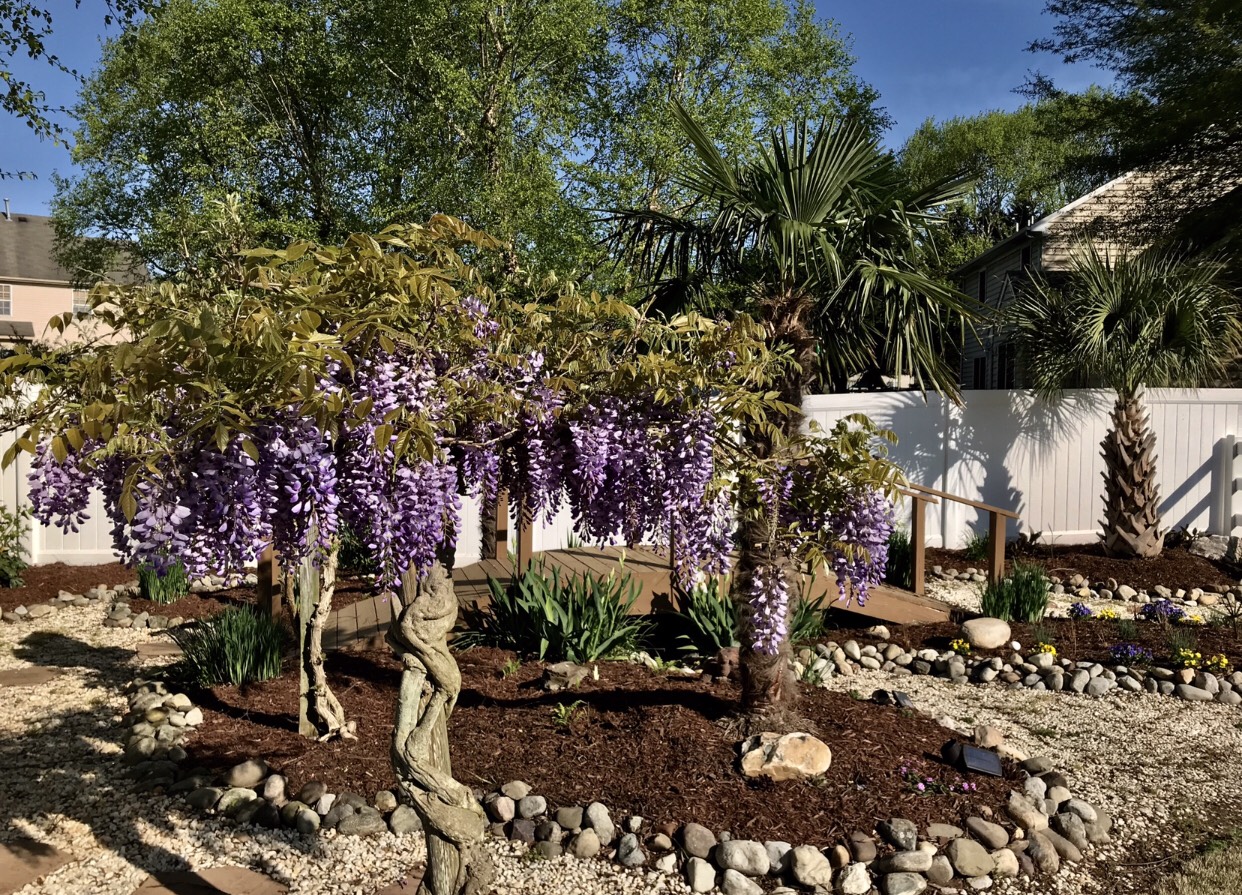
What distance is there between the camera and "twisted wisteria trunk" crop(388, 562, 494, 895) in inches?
97.0

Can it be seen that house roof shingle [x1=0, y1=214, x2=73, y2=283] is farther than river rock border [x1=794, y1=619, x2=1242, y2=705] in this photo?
Yes

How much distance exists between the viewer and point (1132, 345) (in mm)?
8234

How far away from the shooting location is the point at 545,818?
127 inches

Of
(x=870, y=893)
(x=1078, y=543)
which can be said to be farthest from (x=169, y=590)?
(x=1078, y=543)

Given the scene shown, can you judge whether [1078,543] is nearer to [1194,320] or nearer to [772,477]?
[1194,320]

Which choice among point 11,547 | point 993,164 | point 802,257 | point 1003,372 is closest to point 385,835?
point 802,257

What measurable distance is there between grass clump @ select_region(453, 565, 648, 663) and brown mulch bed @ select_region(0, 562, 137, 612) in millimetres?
3751

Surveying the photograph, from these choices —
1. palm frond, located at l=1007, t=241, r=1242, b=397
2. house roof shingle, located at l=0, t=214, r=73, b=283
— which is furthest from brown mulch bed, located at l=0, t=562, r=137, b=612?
house roof shingle, located at l=0, t=214, r=73, b=283

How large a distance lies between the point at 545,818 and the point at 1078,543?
809cm

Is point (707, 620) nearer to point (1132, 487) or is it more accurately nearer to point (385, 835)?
point (385, 835)

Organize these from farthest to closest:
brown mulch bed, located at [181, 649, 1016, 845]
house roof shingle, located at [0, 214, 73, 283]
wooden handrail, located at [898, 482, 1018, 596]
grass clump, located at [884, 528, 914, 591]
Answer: house roof shingle, located at [0, 214, 73, 283] → grass clump, located at [884, 528, 914, 591] → wooden handrail, located at [898, 482, 1018, 596] → brown mulch bed, located at [181, 649, 1016, 845]

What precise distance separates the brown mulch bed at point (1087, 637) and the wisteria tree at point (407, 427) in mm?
3003

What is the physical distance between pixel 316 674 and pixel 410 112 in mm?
10942

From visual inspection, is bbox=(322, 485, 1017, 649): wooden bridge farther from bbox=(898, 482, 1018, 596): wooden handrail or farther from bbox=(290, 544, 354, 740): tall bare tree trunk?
bbox=(290, 544, 354, 740): tall bare tree trunk
